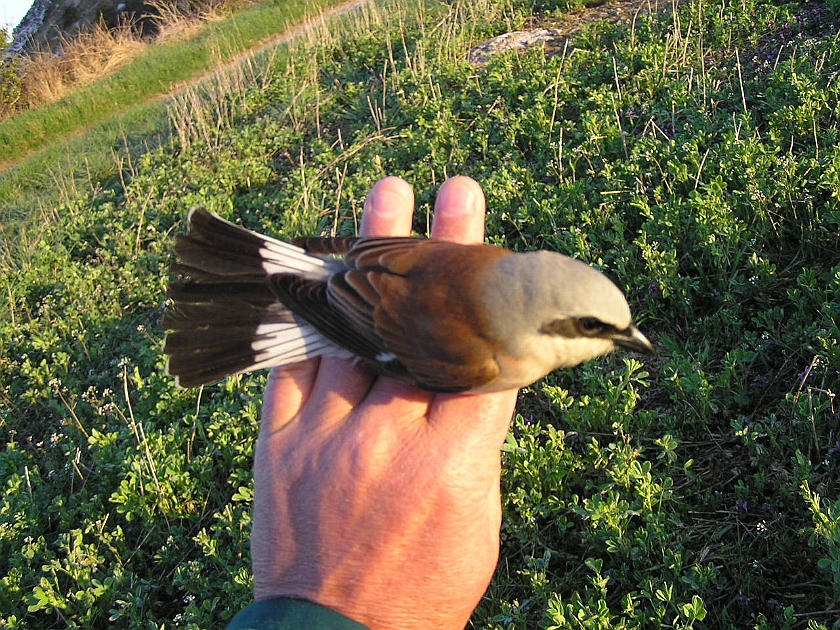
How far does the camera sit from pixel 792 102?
5.09 meters

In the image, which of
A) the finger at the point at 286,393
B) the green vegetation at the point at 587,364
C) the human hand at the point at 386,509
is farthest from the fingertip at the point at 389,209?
the green vegetation at the point at 587,364

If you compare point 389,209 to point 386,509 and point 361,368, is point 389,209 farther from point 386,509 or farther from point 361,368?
point 386,509

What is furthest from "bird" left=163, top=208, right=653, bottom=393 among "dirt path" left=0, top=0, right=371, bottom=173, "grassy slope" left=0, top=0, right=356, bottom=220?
"dirt path" left=0, top=0, right=371, bottom=173

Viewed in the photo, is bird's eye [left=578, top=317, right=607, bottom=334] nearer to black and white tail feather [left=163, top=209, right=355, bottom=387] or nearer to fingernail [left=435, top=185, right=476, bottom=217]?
fingernail [left=435, top=185, right=476, bottom=217]

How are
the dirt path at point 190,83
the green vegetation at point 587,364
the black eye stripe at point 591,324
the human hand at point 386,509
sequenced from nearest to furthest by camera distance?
1. the human hand at point 386,509
2. the black eye stripe at point 591,324
3. the green vegetation at point 587,364
4. the dirt path at point 190,83

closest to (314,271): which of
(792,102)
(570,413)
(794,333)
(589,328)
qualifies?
(589,328)

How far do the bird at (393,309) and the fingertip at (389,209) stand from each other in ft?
0.54

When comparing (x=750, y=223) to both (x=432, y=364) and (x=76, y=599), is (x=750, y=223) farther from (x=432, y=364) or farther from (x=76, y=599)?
(x=76, y=599)

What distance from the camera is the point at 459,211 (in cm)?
303

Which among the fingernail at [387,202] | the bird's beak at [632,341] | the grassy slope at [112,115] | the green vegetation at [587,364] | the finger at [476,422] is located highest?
the fingernail at [387,202]

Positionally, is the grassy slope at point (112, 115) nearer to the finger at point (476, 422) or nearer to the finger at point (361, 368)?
the finger at point (361, 368)

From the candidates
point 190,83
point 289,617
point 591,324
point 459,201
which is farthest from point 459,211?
point 190,83

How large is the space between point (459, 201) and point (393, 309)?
0.61 m

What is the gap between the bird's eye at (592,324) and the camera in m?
2.54
